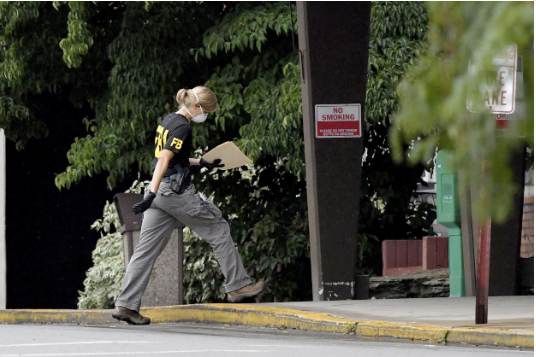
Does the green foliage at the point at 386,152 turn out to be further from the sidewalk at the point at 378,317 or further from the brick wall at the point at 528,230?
the sidewalk at the point at 378,317

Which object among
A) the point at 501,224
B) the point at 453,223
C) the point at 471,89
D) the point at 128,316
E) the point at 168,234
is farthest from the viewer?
the point at 453,223

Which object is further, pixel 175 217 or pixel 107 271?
pixel 107 271

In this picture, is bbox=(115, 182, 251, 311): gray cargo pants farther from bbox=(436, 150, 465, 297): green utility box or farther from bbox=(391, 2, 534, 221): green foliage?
bbox=(391, 2, 534, 221): green foliage

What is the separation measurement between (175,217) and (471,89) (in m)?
6.29

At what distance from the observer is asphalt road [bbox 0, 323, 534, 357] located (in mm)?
5898

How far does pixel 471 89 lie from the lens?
1.90 m

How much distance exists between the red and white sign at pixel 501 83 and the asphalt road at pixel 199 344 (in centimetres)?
359

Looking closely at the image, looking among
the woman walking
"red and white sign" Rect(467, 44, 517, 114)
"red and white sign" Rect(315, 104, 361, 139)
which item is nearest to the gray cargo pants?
the woman walking

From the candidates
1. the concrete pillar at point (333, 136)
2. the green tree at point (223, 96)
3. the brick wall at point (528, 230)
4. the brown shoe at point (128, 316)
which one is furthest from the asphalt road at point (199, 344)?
the brick wall at point (528, 230)

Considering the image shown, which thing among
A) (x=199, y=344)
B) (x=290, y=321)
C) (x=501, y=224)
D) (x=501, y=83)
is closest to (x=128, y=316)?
(x=290, y=321)

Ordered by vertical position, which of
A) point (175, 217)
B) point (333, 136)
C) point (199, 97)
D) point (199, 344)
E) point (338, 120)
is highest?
point (199, 97)

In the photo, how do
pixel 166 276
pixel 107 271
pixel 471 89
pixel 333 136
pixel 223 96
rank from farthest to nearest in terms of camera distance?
pixel 107 271 → pixel 223 96 → pixel 166 276 → pixel 333 136 → pixel 471 89

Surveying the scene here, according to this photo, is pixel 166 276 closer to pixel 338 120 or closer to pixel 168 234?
pixel 168 234

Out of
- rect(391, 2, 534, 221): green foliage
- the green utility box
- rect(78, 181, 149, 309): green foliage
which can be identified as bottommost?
rect(78, 181, 149, 309): green foliage
